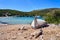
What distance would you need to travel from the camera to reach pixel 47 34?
26.6 ft

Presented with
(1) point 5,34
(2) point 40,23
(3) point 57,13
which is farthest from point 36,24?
→ (3) point 57,13

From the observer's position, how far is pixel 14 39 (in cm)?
818

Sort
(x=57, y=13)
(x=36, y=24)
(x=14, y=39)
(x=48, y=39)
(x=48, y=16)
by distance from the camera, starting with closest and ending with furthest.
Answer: (x=48, y=39) → (x=14, y=39) → (x=36, y=24) → (x=57, y=13) → (x=48, y=16)

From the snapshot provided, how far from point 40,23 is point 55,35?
231cm

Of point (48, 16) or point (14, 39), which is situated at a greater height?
point (48, 16)

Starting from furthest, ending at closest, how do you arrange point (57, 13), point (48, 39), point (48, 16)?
point (48, 16)
point (57, 13)
point (48, 39)

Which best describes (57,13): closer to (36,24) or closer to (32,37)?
(36,24)

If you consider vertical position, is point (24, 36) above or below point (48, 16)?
below

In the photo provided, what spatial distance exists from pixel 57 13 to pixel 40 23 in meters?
4.62

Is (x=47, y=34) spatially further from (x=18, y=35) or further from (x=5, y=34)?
(x=5, y=34)

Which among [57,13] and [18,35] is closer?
[18,35]

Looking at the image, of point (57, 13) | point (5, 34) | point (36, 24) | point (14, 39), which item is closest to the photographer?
point (14, 39)

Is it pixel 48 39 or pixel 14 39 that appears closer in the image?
pixel 48 39

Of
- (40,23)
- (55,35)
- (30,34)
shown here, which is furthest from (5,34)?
(55,35)
